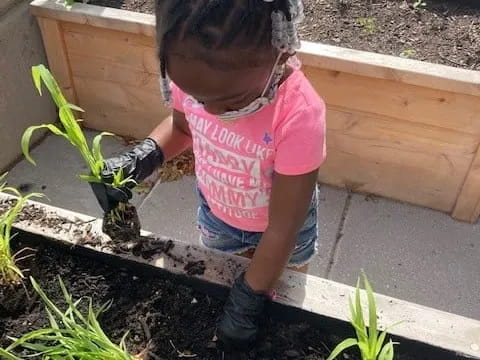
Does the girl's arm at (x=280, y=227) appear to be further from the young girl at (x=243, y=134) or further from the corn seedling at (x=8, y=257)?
the corn seedling at (x=8, y=257)

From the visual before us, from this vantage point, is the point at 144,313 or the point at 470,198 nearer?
the point at 144,313

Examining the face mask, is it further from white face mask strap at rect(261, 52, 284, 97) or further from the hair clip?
the hair clip

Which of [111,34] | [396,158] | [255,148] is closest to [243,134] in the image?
[255,148]

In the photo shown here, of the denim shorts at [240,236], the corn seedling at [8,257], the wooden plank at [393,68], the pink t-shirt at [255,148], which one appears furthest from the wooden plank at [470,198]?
the corn seedling at [8,257]

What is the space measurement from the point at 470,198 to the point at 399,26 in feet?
2.38

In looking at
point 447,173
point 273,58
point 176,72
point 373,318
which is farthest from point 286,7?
point 447,173

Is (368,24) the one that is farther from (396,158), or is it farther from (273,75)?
(273,75)

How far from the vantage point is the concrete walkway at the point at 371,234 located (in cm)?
219

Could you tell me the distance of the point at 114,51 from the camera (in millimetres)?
2416

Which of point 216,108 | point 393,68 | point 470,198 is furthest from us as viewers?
point 470,198

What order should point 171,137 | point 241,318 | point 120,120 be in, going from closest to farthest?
point 241,318 → point 171,137 → point 120,120

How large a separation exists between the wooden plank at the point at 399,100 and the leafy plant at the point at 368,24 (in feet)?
1.28

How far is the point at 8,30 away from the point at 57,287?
1404mm

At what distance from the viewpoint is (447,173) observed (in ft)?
7.41
